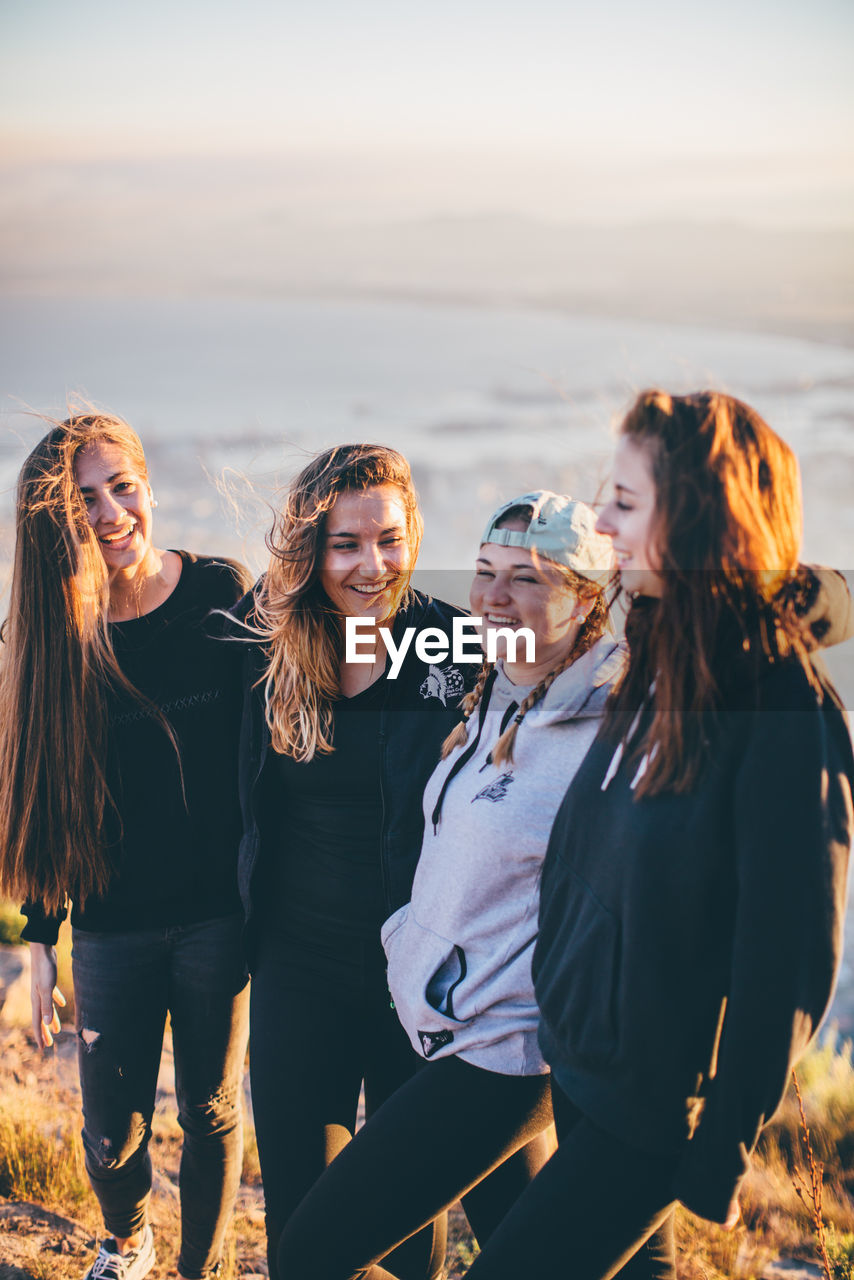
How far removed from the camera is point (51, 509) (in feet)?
8.40

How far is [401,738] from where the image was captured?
2.50 metres

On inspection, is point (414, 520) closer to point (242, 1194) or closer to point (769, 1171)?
point (242, 1194)

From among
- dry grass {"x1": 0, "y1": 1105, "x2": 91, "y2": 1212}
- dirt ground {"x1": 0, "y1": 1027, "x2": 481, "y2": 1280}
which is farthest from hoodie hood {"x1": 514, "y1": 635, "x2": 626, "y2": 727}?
dry grass {"x1": 0, "y1": 1105, "x2": 91, "y2": 1212}

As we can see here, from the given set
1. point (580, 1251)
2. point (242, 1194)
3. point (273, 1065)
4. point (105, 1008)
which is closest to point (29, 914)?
point (105, 1008)

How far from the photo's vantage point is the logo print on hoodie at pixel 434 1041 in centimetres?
214

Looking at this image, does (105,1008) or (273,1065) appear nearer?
(273,1065)

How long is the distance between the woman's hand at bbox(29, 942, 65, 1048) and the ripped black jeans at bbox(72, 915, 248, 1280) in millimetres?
76

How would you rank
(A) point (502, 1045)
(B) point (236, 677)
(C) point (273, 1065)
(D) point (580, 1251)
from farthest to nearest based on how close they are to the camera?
(B) point (236, 677) → (C) point (273, 1065) → (A) point (502, 1045) → (D) point (580, 1251)

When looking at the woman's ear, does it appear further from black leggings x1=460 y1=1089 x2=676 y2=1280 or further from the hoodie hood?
black leggings x1=460 y1=1089 x2=676 y2=1280

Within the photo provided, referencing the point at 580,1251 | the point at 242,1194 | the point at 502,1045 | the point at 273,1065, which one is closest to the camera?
the point at 580,1251

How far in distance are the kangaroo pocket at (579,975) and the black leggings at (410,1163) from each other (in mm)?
260

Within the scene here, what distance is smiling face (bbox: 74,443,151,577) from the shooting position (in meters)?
2.62

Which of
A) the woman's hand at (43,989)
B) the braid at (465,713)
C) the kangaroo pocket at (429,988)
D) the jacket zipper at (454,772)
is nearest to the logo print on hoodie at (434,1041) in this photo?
the kangaroo pocket at (429,988)

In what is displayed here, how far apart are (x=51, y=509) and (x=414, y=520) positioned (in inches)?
37.2
